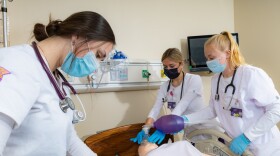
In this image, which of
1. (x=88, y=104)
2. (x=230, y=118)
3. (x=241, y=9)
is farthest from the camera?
Result: (x=241, y=9)

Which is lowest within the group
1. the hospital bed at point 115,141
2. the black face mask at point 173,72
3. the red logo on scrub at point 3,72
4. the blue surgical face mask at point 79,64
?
the hospital bed at point 115,141

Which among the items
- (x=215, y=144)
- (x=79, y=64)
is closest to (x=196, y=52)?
(x=215, y=144)

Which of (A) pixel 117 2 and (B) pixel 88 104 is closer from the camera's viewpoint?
(B) pixel 88 104

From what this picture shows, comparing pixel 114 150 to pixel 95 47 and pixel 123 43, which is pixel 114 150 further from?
pixel 95 47

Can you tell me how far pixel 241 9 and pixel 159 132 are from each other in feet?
6.51

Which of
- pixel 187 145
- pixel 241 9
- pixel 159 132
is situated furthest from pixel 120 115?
pixel 241 9

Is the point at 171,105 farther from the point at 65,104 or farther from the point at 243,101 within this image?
the point at 65,104

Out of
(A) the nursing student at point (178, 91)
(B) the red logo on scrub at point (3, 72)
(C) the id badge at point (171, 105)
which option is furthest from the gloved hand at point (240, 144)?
(B) the red logo on scrub at point (3, 72)

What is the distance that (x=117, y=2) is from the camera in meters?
2.34

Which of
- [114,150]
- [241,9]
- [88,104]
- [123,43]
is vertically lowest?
[114,150]

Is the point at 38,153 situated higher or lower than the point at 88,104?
higher

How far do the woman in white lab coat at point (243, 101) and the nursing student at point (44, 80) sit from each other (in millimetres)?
1016

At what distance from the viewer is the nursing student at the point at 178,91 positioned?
2135 mm

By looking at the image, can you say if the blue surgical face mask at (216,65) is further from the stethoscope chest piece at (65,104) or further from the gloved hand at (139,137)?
the stethoscope chest piece at (65,104)
